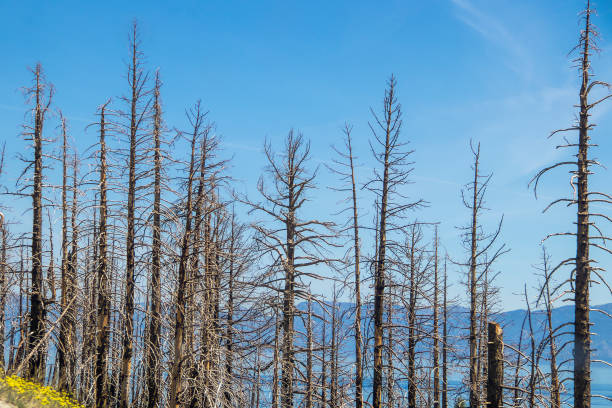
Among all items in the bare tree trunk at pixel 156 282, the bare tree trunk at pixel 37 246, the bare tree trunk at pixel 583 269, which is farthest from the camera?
the bare tree trunk at pixel 37 246

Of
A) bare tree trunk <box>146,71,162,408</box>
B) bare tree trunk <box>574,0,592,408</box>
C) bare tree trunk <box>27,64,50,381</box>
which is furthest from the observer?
bare tree trunk <box>27,64,50,381</box>

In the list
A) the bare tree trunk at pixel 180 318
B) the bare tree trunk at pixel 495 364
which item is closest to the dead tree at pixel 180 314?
the bare tree trunk at pixel 180 318

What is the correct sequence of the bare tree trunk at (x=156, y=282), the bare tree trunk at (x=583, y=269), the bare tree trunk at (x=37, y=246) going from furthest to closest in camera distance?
the bare tree trunk at (x=37, y=246), the bare tree trunk at (x=156, y=282), the bare tree trunk at (x=583, y=269)

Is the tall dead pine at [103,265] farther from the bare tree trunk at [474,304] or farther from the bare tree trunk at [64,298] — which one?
the bare tree trunk at [474,304]

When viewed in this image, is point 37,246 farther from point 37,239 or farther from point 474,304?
point 474,304

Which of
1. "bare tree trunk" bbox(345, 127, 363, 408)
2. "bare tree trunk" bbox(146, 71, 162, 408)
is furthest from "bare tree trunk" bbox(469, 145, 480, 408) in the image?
"bare tree trunk" bbox(146, 71, 162, 408)

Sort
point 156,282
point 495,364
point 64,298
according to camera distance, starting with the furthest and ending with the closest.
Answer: point 64,298
point 156,282
point 495,364

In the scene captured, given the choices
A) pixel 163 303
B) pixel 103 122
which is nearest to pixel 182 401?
pixel 163 303

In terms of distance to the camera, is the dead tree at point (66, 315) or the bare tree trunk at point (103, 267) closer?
the bare tree trunk at point (103, 267)

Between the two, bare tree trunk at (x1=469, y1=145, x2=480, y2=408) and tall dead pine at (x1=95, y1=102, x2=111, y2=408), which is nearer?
tall dead pine at (x1=95, y1=102, x2=111, y2=408)

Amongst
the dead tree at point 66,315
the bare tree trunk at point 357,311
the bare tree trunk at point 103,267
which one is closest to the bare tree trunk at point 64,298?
the dead tree at point 66,315

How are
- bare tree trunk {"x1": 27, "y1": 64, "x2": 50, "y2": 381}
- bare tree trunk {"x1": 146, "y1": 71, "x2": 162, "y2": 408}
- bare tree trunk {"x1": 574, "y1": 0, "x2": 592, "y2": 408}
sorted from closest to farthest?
bare tree trunk {"x1": 574, "y1": 0, "x2": 592, "y2": 408} < bare tree trunk {"x1": 146, "y1": 71, "x2": 162, "y2": 408} < bare tree trunk {"x1": 27, "y1": 64, "x2": 50, "y2": 381}

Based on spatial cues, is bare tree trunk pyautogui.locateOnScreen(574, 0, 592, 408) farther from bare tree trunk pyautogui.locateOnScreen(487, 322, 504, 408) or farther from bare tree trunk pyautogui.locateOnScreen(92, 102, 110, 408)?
bare tree trunk pyautogui.locateOnScreen(92, 102, 110, 408)

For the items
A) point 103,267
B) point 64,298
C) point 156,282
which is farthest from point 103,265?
point 64,298
